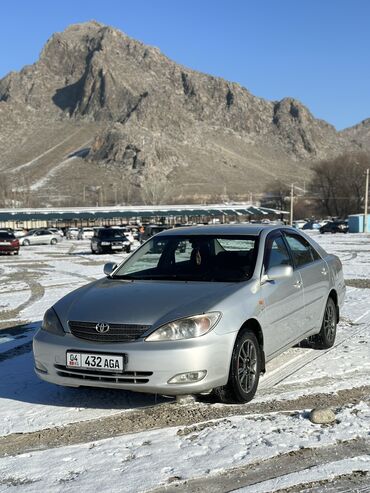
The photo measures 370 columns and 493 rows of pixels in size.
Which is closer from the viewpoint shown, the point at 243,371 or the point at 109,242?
the point at 243,371

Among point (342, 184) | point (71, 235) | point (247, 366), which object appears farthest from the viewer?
point (342, 184)

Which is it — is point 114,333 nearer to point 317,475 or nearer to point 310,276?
point 317,475

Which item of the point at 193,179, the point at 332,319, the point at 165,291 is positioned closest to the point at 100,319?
the point at 165,291

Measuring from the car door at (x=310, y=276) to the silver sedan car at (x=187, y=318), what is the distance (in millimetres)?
37

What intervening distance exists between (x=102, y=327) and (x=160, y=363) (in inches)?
23.2

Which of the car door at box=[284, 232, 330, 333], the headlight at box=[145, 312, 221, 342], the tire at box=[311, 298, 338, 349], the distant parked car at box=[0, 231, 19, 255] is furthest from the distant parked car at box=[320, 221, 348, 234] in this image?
the headlight at box=[145, 312, 221, 342]

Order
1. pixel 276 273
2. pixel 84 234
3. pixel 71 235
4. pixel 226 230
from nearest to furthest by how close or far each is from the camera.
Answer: pixel 276 273
pixel 226 230
pixel 84 234
pixel 71 235

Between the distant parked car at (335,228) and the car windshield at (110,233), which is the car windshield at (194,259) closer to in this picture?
the car windshield at (110,233)

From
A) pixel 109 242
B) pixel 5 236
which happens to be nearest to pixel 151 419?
pixel 109 242

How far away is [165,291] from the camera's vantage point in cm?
545

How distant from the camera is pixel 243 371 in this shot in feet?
17.4

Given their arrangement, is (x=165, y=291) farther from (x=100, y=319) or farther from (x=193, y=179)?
(x=193, y=179)

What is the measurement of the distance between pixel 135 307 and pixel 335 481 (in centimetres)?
214

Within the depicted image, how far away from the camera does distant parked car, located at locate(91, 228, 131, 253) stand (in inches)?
1237
